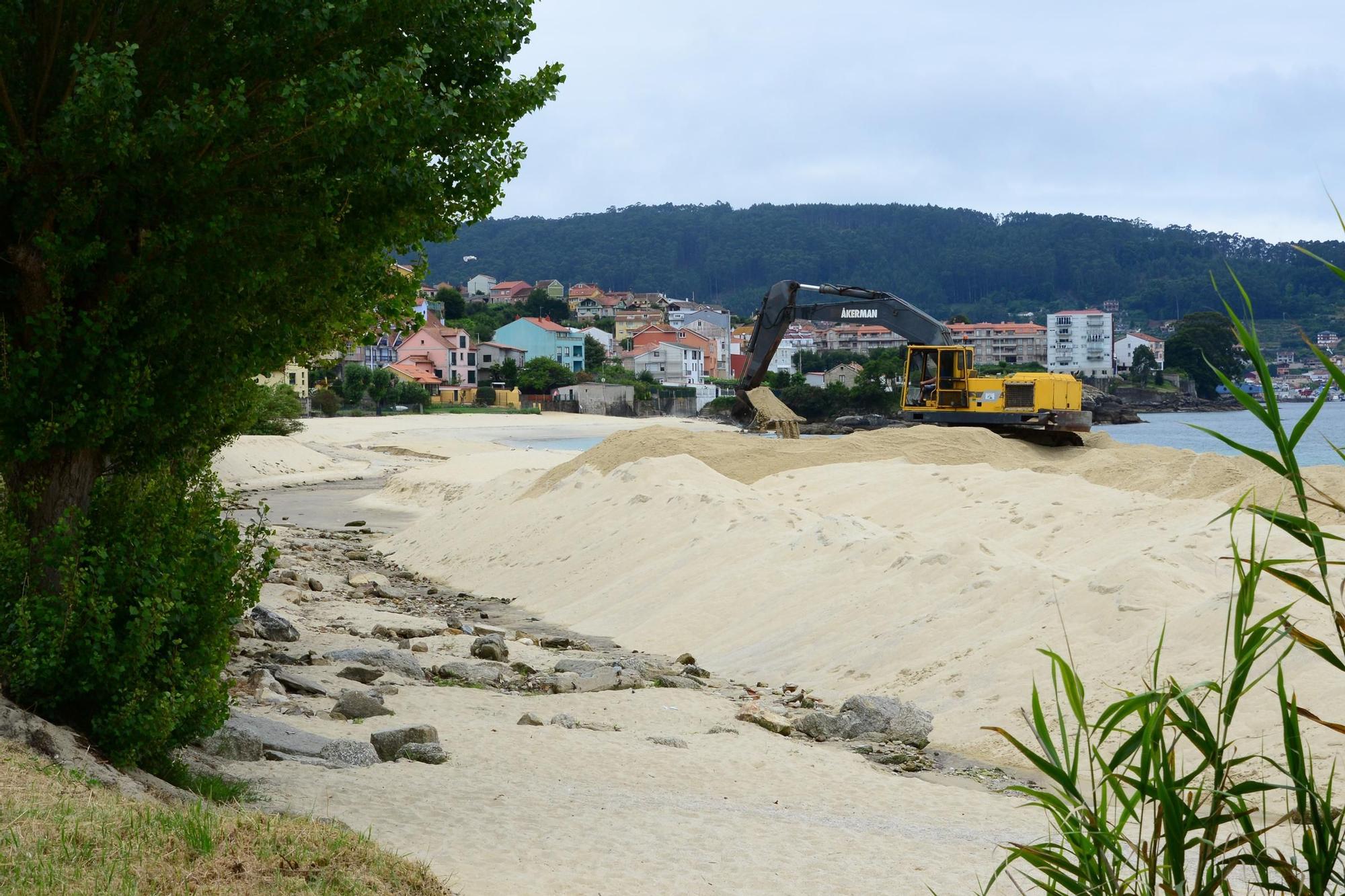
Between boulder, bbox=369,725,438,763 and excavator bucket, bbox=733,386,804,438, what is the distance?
78.7 feet

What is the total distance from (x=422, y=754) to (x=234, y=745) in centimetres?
119

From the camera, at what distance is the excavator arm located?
31.0 metres

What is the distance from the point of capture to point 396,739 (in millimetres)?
8016

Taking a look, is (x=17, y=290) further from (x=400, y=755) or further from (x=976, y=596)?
(x=976, y=596)

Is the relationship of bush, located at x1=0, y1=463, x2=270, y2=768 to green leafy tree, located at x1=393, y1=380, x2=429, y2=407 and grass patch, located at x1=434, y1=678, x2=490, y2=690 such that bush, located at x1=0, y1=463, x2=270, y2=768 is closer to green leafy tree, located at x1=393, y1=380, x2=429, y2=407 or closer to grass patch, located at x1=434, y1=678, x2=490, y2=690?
grass patch, located at x1=434, y1=678, x2=490, y2=690

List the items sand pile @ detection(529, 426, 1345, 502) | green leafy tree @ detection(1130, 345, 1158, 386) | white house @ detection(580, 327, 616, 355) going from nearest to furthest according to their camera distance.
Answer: sand pile @ detection(529, 426, 1345, 502) → green leafy tree @ detection(1130, 345, 1158, 386) → white house @ detection(580, 327, 616, 355)

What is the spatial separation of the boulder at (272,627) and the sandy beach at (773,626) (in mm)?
289

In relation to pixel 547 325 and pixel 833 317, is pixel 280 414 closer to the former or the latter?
pixel 833 317

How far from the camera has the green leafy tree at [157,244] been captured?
19.8 ft

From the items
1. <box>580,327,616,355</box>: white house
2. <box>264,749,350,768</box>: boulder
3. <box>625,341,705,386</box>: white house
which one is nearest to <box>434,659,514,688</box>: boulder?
<box>264,749,350,768</box>: boulder

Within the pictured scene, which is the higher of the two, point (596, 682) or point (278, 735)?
point (278, 735)

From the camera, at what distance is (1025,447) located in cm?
2759

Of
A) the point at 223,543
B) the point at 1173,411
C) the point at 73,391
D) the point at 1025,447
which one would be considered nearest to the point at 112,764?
the point at 223,543

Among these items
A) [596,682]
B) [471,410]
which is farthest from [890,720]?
[471,410]
